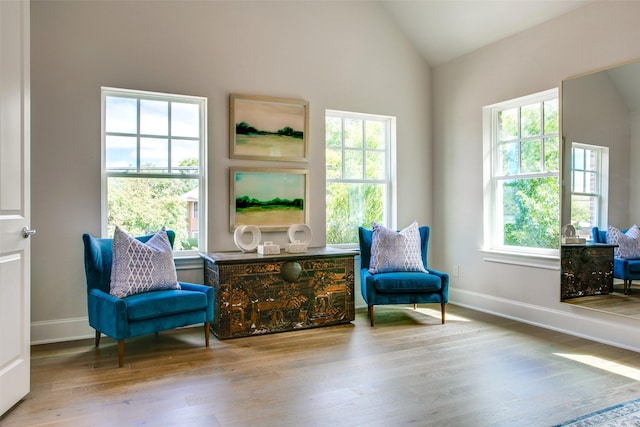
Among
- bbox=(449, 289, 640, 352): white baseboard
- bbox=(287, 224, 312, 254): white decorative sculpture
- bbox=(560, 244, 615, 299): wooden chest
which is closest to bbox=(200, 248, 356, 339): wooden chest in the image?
bbox=(287, 224, 312, 254): white decorative sculpture

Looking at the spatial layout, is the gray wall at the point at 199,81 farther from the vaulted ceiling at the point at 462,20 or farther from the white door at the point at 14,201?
the white door at the point at 14,201

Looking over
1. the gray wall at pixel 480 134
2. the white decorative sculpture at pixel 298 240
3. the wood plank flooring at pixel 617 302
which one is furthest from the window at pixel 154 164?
the wood plank flooring at pixel 617 302

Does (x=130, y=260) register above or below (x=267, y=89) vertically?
below

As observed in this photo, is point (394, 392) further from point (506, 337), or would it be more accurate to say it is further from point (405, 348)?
point (506, 337)

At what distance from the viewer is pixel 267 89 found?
432 cm

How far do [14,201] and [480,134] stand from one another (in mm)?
4072

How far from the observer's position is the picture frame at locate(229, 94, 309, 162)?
417cm

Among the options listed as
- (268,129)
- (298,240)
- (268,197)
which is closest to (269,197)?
(268,197)

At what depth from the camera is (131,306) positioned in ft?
9.94

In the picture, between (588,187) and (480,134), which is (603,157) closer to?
(588,187)

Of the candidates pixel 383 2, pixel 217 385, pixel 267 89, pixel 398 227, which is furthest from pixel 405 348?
pixel 383 2

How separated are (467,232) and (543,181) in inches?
37.8

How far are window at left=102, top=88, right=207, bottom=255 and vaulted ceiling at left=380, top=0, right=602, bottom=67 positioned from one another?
242 centimetres

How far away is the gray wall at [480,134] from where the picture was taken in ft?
11.5
